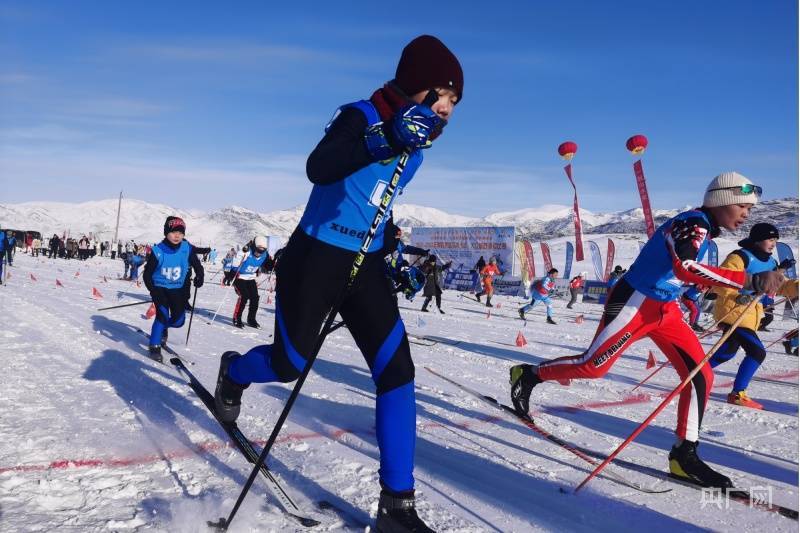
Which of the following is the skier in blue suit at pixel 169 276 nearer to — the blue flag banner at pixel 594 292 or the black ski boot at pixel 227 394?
the black ski boot at pixel 227 394

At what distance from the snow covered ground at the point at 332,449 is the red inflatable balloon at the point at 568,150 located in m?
23.9

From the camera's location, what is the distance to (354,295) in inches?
100.0

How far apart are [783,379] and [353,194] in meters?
8.47

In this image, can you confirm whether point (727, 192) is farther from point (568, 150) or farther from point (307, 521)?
point (568, 150)

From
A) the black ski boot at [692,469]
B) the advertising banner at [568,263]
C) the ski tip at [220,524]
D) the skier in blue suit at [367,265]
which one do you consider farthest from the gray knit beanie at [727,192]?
the advertising banner at [568,263]

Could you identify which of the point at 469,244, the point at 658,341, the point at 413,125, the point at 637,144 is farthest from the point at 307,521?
the point at 469,244

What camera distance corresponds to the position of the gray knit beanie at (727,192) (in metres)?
3.47

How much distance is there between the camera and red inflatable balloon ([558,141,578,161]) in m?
30.0

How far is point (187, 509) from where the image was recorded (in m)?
2.58

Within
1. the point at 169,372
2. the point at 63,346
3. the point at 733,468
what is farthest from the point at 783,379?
the point at 63,346

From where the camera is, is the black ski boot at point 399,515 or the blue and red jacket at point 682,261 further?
the blue and red jacket at point 682,261

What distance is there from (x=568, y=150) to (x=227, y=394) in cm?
2959

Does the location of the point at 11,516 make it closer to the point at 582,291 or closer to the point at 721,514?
the point at 721,514

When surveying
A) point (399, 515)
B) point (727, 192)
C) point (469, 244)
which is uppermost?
point (469, 244)
